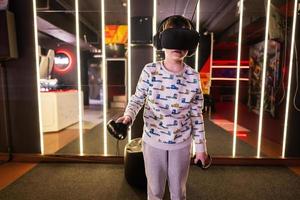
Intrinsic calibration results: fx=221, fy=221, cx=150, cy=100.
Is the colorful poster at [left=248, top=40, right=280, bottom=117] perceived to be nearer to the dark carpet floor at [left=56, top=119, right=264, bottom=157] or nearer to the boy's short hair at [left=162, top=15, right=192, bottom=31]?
the dark carpet floor at [left=56, top=119, right=264, bottom=157]

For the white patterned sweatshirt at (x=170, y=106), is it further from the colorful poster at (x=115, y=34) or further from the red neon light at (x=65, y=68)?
the red neon light at (x=65, y=68)

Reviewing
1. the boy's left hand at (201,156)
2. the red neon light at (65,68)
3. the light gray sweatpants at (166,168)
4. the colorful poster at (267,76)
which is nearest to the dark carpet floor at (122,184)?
the light gray sweatpants at (166,168)

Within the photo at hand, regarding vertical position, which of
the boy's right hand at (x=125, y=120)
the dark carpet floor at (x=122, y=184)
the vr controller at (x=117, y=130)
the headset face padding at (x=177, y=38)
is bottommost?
the dark carpet floor at (x=122, y=184)

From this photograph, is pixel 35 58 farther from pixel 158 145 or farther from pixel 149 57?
pixel 158 145

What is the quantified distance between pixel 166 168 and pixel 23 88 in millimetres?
1897

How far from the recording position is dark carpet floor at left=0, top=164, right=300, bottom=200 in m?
1.69

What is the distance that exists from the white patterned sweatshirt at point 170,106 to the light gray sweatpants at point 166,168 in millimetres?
33

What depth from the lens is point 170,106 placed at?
96cm

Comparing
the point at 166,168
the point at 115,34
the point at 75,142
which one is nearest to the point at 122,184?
the point at 166,168

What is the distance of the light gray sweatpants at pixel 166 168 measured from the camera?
1.00 meters

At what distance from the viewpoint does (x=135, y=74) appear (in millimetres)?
2211

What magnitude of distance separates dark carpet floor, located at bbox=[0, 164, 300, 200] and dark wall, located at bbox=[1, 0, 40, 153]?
0.36m

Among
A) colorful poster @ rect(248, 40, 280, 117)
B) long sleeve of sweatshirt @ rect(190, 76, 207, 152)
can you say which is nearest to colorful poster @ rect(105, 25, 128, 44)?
colorful poster @ rect(248, 40, 280, 117)

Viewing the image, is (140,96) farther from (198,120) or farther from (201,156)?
(201,156)
